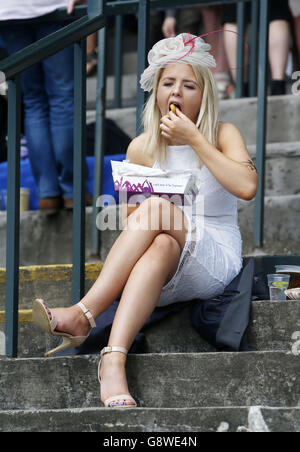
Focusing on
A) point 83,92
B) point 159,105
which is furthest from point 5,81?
point 159,105

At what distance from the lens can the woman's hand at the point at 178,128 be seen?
288 cm

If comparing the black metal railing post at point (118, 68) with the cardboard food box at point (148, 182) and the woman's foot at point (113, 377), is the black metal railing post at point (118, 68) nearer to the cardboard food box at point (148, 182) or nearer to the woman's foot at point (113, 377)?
the cardboard food box at point (148, 182)

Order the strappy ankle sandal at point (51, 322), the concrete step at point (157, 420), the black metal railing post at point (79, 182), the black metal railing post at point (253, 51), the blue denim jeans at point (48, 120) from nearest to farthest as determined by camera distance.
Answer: the concrete step at point (157, 420) < the strappy ankle sandal at point (51, 322) < the black metal railing post at point (79, 182) < the blue denim jeans at point (48, 120) < the black metal railing post at point (253, 51)

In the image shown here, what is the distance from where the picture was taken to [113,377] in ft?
8.09

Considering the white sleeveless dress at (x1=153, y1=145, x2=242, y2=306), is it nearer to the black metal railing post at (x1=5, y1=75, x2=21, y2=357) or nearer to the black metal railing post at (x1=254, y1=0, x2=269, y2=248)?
the black metal railing post at (x1=254, y1=0, x2=269, y2=248)

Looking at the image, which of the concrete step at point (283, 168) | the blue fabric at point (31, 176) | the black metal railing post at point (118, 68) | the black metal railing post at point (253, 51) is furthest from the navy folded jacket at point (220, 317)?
the black metal railing post at point (118, 68)

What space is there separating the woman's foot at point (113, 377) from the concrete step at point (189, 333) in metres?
0.34

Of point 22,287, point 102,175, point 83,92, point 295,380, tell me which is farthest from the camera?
point 102,175

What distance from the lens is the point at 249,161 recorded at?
2.91 m

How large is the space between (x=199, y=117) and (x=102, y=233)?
43.5 inches

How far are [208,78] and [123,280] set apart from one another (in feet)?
2.56

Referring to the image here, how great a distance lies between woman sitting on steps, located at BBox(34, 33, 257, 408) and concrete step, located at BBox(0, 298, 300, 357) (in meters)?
0.09

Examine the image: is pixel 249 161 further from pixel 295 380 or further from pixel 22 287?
pixel 22 287

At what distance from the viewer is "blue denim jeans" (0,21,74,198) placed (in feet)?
13.2
